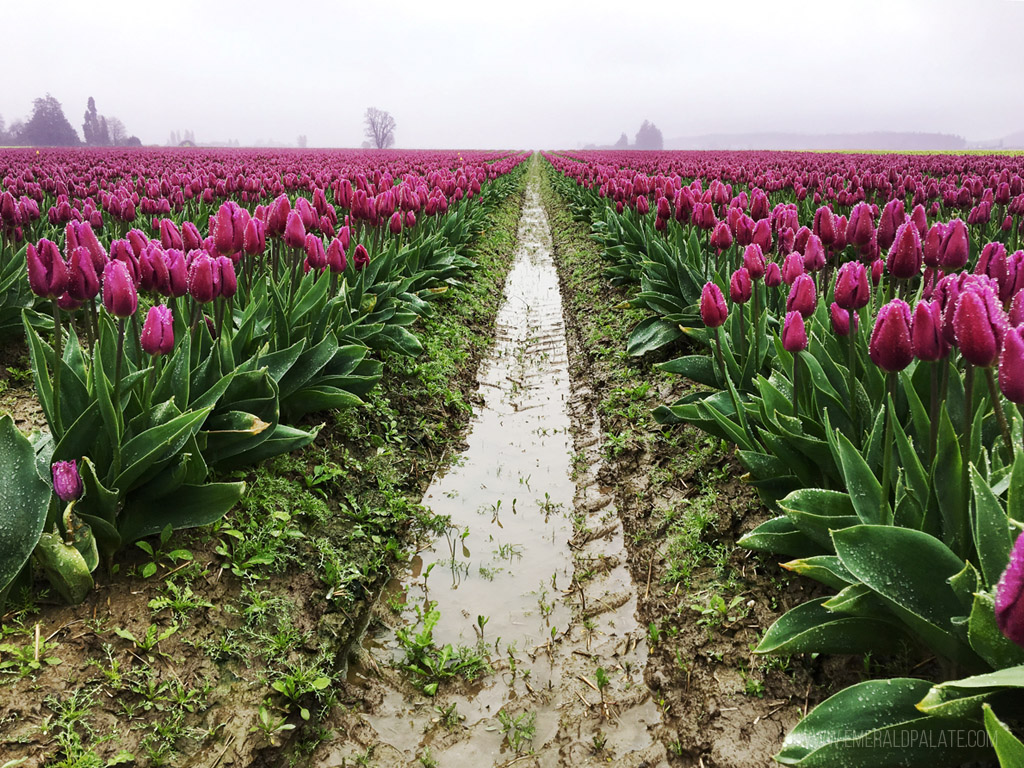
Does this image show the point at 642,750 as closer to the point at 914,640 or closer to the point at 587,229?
the point at 914,640

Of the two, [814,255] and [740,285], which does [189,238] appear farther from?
[814,255]

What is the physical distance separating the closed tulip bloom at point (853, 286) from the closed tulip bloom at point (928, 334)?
0.56 m

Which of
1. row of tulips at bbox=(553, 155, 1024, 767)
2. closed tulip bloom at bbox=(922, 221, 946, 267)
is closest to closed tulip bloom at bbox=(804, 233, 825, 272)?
row of tulips at bbox=(553, 155, 1024, 767)

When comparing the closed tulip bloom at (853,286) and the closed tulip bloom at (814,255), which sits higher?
the closed tulip bloom at (814,255)

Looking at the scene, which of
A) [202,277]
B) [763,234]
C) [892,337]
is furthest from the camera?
[763,234]

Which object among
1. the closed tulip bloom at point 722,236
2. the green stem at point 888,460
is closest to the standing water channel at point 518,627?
the green stem at point 888,460

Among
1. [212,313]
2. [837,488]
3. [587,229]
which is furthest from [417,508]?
[587,229]

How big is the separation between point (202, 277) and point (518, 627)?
1.95m


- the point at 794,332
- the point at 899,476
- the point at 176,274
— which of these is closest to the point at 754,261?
the point at 794,332

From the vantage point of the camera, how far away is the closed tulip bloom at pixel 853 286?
238 centimetres

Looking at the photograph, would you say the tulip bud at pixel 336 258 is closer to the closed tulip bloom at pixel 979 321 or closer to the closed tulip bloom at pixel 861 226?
the closed tulip bloom at pixel 861 226

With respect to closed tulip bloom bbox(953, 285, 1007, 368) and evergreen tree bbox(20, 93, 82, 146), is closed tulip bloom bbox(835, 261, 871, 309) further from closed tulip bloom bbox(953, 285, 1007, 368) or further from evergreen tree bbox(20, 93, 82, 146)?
evergreen tree bbox(20, 93, 82, 146)

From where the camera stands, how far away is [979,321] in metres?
1.57

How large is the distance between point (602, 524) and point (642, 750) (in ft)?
4.71
